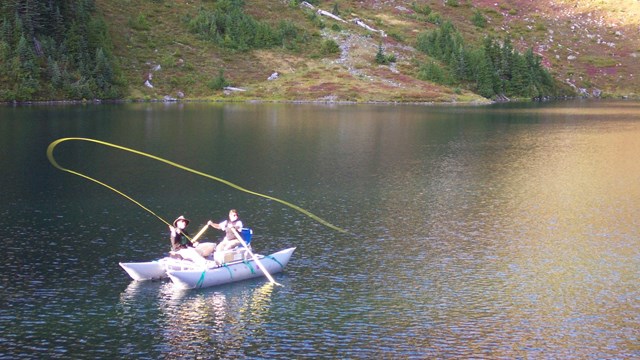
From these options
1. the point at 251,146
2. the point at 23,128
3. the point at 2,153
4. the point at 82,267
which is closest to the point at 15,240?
the point at 82,267

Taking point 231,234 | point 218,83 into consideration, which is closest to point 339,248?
point 231,234

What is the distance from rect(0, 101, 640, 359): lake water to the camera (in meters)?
32.3

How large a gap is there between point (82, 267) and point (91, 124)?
241 ft

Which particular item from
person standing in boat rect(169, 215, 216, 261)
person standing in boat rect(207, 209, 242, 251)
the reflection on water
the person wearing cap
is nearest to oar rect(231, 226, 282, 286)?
person standing in boat rect(207, 209, 242, 251)

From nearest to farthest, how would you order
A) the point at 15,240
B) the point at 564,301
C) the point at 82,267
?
the point at 564,301 → the point at 82,267 → the point at 15,240

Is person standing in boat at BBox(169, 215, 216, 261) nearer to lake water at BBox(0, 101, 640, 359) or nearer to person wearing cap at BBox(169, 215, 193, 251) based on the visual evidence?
person wearing cap at BBox(169, 215, 193, 251)

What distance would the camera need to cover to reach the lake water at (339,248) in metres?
32.3

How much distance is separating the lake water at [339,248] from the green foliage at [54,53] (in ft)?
196

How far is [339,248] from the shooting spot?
46.8 m

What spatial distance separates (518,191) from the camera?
67.7 m

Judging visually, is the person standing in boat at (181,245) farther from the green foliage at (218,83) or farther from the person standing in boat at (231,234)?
the green foliage at (218,83)

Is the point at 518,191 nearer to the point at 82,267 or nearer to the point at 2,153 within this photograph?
the point at 82,267

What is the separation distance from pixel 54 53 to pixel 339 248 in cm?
13803

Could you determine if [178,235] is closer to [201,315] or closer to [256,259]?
[256,259]
